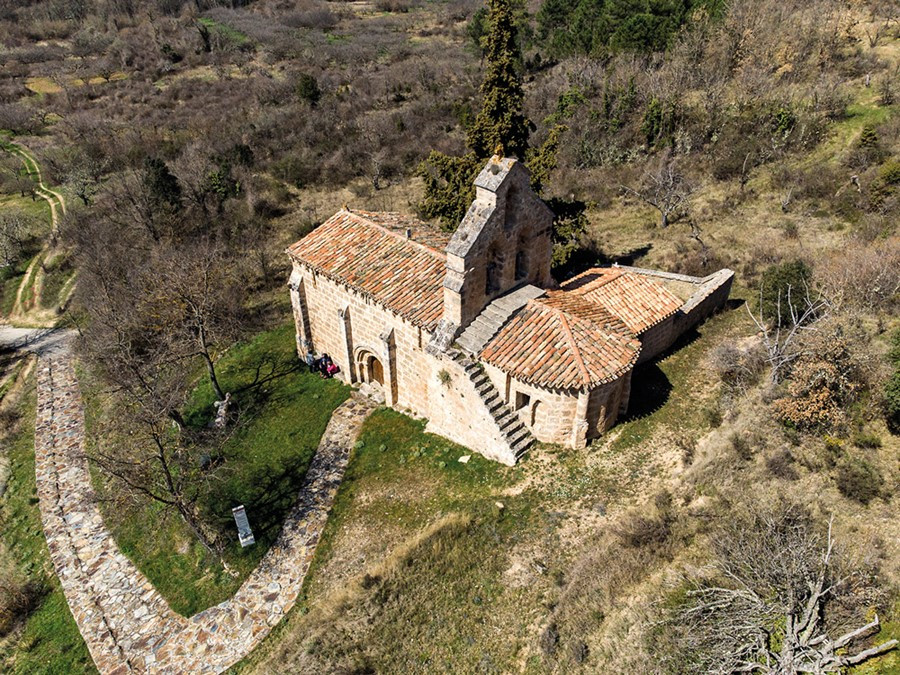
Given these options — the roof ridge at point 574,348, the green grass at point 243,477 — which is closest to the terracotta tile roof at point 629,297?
the roof ridge at point 574,348

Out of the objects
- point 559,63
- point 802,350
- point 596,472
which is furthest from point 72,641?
point 559,63

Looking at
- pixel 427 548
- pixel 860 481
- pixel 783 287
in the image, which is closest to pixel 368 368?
pixel 427 548

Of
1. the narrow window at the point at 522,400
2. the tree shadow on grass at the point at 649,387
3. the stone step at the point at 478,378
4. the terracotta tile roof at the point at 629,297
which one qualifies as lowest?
the tree shadow on grass at the point at 649,387

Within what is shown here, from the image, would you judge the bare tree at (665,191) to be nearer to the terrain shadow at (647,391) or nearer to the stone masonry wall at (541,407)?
the terrain shadow at (647,391)

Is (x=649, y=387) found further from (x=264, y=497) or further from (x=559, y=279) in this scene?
(x=264, y=497)

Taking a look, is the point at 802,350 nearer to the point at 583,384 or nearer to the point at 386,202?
the point at 583,384

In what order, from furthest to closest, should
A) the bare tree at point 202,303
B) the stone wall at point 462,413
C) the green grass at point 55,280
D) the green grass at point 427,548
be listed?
the green grass at point 55,280 < the bare tree at point 202,303 < the stone wall at point 462,413 < the green grass at point 427,548

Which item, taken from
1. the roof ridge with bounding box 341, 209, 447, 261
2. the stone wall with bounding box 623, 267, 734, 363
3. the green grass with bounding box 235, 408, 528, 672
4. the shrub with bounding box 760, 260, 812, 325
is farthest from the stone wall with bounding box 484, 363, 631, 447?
the shrub with bounding box 760, 260, 812, 325
